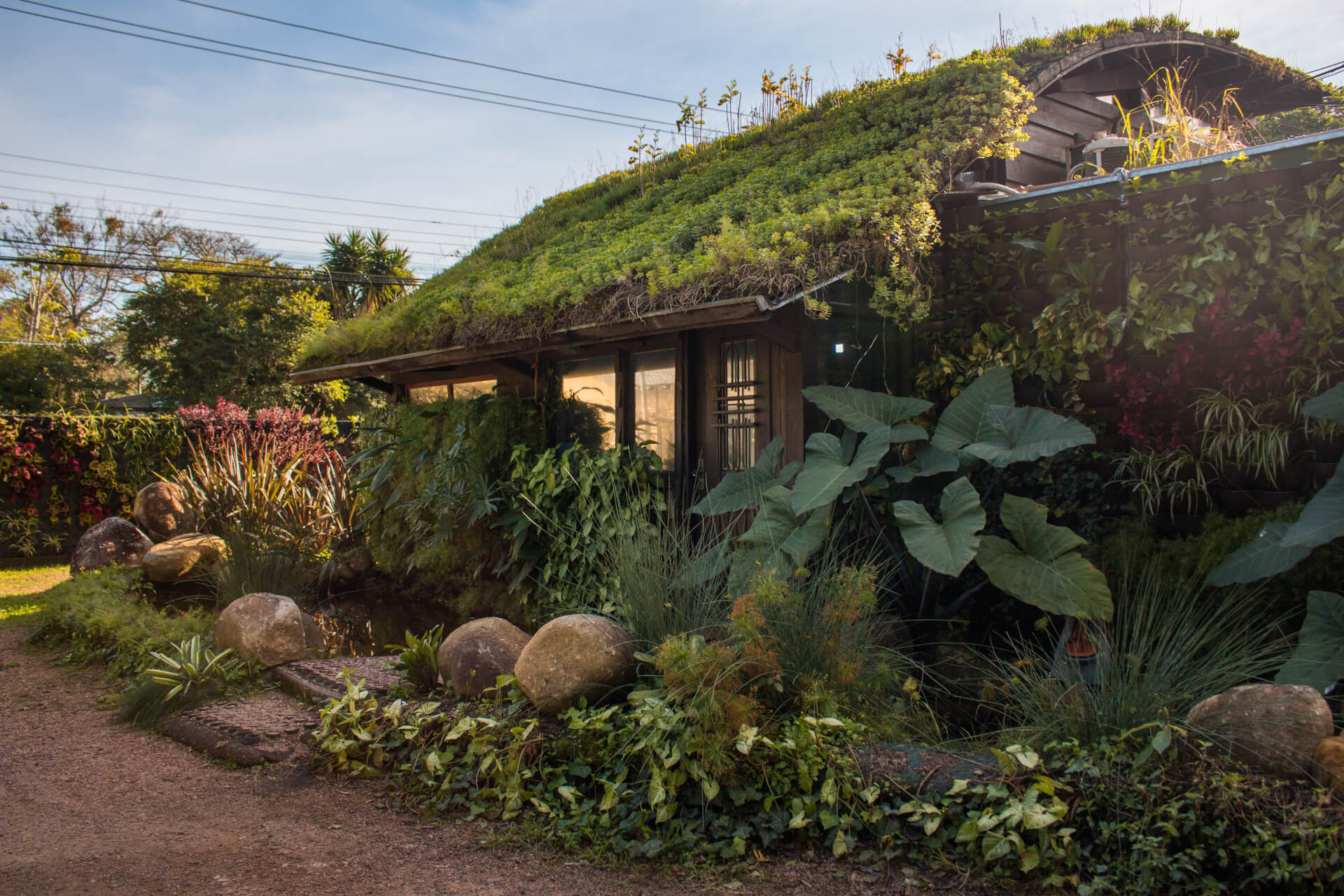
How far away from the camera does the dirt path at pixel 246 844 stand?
2754mm

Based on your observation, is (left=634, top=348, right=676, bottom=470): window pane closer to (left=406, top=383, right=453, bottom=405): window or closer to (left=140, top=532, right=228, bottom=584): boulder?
(left=406, top=383, right=453, bottom=405): window

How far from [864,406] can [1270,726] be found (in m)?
2.36

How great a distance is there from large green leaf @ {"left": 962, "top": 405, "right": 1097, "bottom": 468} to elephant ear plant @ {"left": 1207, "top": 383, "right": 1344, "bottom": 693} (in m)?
0.80

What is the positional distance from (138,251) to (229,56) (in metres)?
12.1

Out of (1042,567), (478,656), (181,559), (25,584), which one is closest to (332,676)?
(478,656)

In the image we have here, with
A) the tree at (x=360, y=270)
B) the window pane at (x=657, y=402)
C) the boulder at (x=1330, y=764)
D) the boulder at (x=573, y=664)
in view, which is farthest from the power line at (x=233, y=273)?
the boulder at (x=1330, y=764)

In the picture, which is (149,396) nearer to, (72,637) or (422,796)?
(72,637)

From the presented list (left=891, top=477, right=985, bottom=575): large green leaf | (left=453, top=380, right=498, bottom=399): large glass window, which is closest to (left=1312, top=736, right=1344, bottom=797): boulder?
(left=891, top=477, right=985, bottom=575): large green leaf

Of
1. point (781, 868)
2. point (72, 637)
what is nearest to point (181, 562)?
point (72, 637)

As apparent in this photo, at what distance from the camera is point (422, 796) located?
137 inches

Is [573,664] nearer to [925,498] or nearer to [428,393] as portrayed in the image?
[925,498]

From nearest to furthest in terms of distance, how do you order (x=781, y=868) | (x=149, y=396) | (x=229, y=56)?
(x=781, y=868)
(x=229, y=56)
(x=149, y=396)

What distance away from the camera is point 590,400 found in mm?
6883

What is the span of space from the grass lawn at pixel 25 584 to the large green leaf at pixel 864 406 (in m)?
7.40
